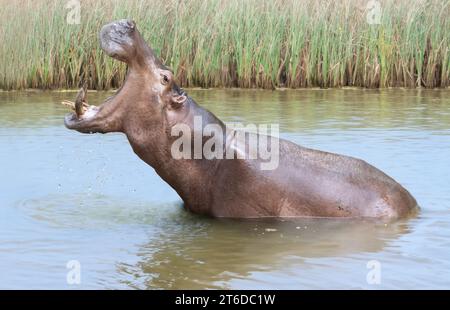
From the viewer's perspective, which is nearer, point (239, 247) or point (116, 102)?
point (239, 247)

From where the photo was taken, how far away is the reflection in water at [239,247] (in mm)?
5867

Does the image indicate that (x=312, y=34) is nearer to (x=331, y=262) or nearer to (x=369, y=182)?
(x=369, y=182)

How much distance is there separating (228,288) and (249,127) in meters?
6.06

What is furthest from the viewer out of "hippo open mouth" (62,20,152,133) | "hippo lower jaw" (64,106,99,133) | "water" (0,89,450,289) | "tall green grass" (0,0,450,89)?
"tall green grass" (0,0,450,89)

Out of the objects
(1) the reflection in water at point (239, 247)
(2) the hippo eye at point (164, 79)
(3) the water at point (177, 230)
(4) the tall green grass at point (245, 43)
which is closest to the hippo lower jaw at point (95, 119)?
(2) the hippo eye at point (164, 79)

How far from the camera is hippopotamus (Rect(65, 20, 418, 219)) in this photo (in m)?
6.86

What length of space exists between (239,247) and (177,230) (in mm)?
608

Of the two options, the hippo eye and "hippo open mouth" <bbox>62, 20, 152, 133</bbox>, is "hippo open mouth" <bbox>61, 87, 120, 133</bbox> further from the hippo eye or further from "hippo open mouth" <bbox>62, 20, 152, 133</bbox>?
the hippo eye

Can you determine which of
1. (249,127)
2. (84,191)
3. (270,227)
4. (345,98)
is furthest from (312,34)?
(270,227)

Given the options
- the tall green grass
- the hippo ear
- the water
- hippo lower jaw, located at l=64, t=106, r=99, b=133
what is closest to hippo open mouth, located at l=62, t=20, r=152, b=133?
hippo lower jaw, located at l=64, t=106, r=99, b=133

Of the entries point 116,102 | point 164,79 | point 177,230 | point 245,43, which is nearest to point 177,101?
point 164,79

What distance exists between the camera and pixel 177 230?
6.98m

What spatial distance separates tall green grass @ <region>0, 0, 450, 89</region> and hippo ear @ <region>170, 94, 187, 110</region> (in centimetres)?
866

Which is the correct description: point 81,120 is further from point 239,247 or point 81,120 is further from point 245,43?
point 245,43
